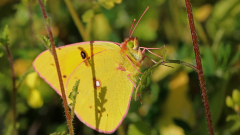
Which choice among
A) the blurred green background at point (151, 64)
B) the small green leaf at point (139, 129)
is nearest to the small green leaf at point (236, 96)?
the blurred green background at point (151, 64)

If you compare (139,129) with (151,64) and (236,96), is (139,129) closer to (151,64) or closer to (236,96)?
(236,96)

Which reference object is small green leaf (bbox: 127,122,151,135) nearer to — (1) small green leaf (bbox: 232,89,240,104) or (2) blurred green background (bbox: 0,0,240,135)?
(2) blurred green background (bbox: 0,0,240,135)

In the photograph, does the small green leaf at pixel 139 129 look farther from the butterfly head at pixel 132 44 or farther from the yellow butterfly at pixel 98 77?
the butterfly head at pixel 132 44

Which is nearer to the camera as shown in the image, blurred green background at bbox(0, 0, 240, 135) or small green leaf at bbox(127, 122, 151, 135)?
small green leaf at bbox(127, 122, 151, 135)

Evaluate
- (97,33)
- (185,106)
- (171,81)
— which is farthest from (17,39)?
(185,106)

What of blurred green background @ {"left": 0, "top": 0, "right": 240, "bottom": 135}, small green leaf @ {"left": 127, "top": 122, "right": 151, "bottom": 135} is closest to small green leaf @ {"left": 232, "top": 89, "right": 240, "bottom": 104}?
blurred green background @ {"left": 0, "top": 0, "right": 240, "bottom": 135}

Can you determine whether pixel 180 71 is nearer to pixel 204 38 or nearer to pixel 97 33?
pixel 204 38
